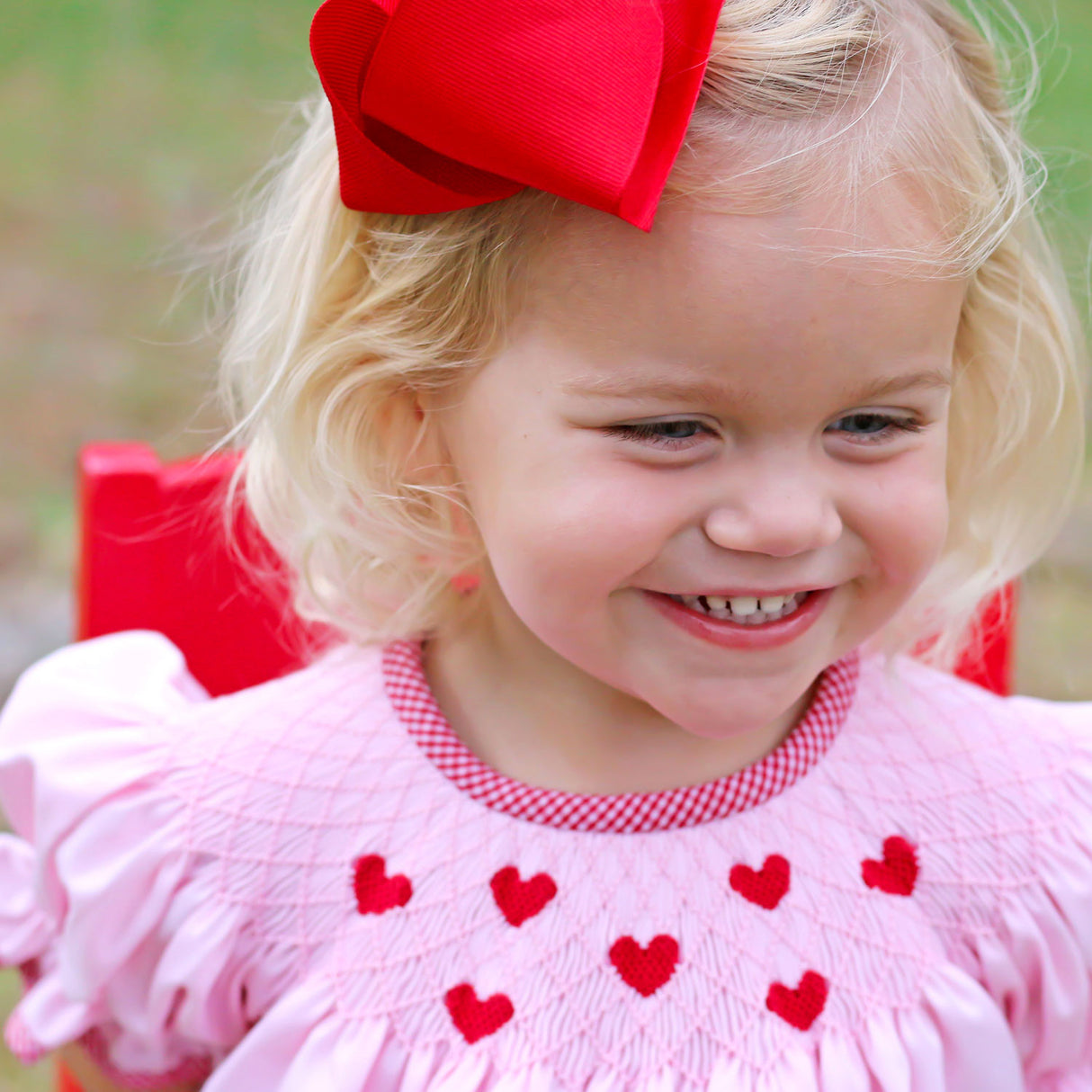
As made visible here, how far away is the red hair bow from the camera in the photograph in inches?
28.6

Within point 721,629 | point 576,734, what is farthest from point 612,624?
point 576,734

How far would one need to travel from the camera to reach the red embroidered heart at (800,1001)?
2.99ft

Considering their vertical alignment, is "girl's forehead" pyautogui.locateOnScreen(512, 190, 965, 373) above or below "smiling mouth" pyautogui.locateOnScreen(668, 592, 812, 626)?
above

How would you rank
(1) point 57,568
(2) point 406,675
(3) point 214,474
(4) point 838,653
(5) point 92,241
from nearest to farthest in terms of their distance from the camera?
(4) point 838,653 → (2) point 406,675 → (3) point 214,474 → (1) point 57,568 → (5) point 92,241

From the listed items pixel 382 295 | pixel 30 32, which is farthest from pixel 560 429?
pixel 30 32

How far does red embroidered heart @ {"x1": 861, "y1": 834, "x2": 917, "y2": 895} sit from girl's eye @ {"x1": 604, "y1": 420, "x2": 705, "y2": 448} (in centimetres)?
34

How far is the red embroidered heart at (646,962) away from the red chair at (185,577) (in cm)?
42

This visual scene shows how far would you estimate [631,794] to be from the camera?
969 millimetres

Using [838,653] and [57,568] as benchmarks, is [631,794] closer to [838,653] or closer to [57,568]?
[838,653]

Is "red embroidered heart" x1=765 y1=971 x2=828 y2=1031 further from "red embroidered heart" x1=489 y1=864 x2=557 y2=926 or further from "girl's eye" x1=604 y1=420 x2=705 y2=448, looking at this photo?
"girl's eye" x1=604 y1=420 x2=705 y2=448

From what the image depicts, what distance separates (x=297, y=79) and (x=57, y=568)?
1770mm

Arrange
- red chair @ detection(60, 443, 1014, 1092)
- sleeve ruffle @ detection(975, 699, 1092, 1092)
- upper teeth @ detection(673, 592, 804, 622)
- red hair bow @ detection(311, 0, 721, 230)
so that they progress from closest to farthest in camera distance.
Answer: red hair bow @ detection(311, 0, 721, 230) → upper teeth @ detection(673, 592, 804, 622) → sleeve ruffle @ detection(975, 699, 1092, 1092) → red chair @ detection(60, 443, 1014, 1092)

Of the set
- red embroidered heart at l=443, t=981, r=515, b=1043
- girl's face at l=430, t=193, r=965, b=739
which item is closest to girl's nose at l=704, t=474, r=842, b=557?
girl's face at l=430, t=193, r=965, b=739

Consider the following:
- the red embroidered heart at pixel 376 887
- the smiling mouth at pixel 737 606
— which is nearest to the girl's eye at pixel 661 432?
the smiling mouth at pixel 737 606
